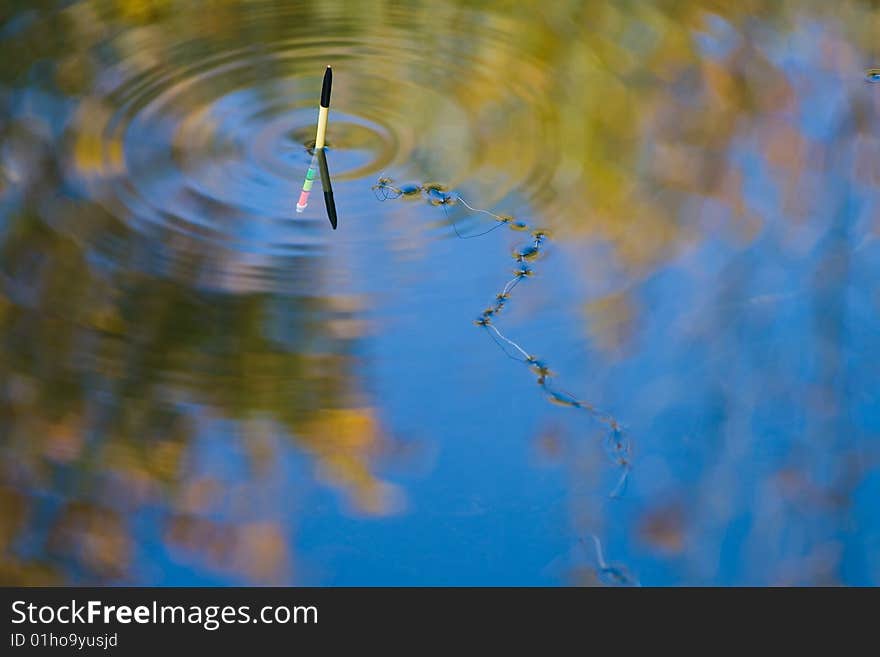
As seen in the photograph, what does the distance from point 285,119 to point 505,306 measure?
0.86m

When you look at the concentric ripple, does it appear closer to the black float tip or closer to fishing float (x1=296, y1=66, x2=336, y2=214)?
fishing float (x1=296, y1=66, x2=336, y2=214)

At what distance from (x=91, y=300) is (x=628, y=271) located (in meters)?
1.05

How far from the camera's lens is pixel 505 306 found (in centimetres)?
234

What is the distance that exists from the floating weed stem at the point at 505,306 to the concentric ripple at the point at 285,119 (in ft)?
0.18

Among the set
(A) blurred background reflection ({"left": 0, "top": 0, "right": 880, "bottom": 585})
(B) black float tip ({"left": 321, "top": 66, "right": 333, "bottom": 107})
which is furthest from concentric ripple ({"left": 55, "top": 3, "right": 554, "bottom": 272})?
(B) black float tip ({"left": 321, "top": 66, "right": 333, "bottom": 107})

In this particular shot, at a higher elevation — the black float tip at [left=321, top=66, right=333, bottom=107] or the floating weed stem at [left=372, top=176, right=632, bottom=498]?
the black float tip at [left=321, top=66, right=333, bottom=107]

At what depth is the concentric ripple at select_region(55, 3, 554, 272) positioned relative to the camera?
2.60m

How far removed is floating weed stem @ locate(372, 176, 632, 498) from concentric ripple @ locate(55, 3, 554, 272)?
2.2 inches

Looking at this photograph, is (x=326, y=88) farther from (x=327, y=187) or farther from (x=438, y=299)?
(x=438, y=299)

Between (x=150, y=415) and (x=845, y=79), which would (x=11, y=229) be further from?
(x=845, y=79)

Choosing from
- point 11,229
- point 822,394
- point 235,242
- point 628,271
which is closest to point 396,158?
point 235,242

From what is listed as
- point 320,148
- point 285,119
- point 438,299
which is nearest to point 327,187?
point 320,148

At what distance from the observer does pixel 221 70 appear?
307 cm

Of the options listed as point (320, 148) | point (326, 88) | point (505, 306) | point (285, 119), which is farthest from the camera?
point (285, 119)
